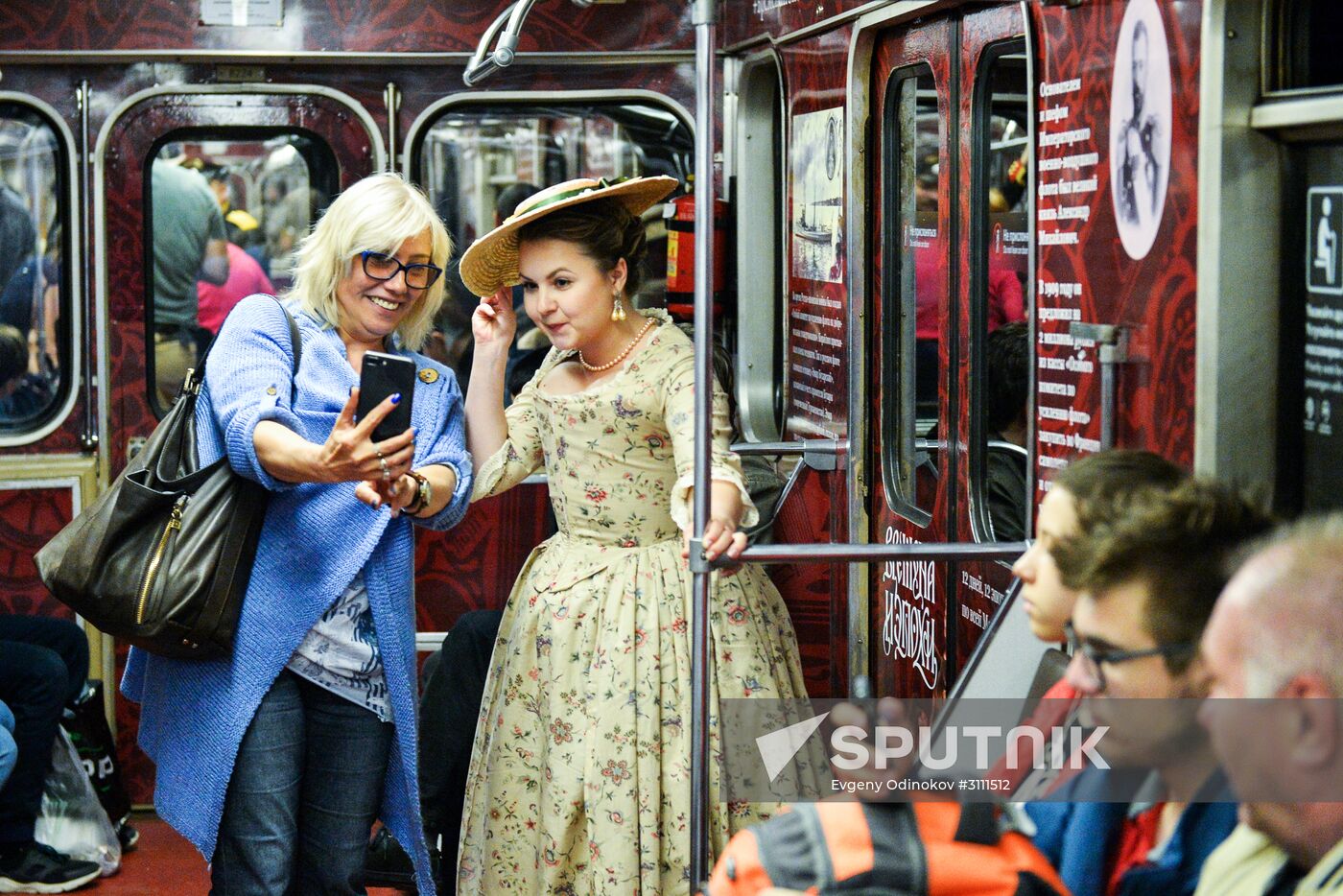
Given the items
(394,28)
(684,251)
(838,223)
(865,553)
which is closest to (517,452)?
(838,223)

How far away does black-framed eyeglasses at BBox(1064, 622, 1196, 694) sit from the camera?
1483mm

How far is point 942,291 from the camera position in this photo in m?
3.15

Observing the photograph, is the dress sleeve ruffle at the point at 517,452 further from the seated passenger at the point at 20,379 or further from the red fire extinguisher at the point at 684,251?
the seated passenger at the point at 20,379

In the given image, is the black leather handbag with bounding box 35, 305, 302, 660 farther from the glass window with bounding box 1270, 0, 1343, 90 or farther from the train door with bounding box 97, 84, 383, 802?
the train door with bounding box 97, 84, 383, 802

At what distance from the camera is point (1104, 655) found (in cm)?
153

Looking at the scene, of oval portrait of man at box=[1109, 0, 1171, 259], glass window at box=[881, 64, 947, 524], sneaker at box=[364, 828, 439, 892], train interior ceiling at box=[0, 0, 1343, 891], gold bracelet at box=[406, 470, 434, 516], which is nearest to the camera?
train interior ceiling at box=[0, 0, 1343, 891]

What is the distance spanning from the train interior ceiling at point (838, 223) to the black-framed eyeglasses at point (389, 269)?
2.70 feet

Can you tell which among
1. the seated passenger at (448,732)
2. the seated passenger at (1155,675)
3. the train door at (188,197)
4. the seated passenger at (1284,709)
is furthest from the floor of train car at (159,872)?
the seated passenger at (1284,709)

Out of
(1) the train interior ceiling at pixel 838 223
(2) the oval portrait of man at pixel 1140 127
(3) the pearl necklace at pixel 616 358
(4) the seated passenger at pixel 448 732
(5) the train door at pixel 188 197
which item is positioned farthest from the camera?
(5) the train door at pixel 188 197

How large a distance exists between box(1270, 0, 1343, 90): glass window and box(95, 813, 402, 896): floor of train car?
3.16m

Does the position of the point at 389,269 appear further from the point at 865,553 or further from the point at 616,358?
the point at 865,553

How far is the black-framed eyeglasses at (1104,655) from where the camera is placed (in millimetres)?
1483

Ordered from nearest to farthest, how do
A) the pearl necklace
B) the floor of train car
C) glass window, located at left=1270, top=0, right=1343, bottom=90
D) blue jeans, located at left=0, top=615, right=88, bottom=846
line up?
glass window, located at left=1270, top=0, right=1343, bottom=90 < the pearl necklace < blue jeans, located at left=0, top=615, right=88, bottom=846 < the floor of train car

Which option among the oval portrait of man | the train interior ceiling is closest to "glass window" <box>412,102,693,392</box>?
the train interior ceiling
